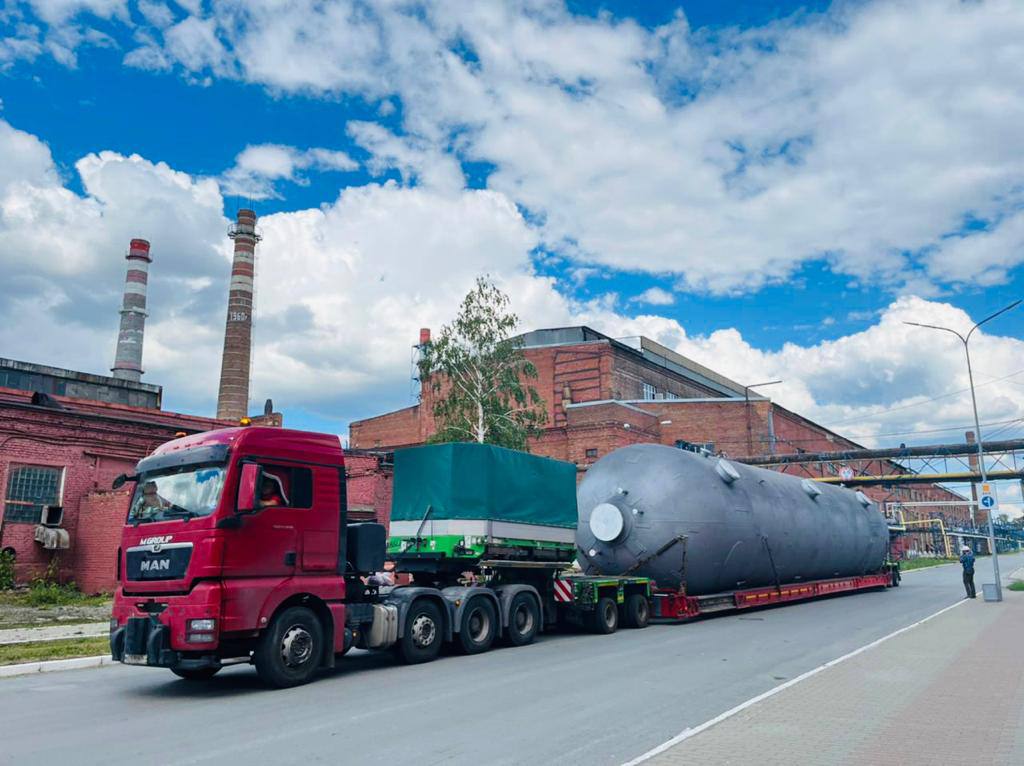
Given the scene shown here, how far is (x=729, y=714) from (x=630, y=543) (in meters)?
9.50

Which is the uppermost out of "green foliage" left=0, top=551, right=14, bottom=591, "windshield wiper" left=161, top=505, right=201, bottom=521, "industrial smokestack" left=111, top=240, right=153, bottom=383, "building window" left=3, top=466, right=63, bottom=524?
"industrial smokestack" left=111, top=240, right=153, bottom=383

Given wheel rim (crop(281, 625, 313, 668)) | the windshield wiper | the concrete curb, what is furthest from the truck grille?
the concrete curb

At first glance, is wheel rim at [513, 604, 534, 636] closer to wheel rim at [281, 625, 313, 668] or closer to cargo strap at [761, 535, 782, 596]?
wheel rim at [281, 625, 313, 668]

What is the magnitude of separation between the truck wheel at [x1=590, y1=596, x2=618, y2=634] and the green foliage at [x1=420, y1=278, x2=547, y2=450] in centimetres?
1670

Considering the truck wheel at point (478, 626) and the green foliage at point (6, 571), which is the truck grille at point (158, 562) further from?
the green foliage at point (6, 571)

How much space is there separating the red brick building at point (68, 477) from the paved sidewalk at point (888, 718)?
1978 centimetres

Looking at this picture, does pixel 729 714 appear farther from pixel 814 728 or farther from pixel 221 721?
pixel 221 721

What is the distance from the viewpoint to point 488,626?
13.2m

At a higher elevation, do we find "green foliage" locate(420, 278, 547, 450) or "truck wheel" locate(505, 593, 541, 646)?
"green foliage" locate(420, 278, 547, 450)

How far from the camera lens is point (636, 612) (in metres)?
16.7

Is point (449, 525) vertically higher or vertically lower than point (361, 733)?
higher

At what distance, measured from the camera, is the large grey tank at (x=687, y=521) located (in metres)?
17.2

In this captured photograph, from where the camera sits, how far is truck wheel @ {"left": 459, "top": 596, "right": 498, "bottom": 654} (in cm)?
1272

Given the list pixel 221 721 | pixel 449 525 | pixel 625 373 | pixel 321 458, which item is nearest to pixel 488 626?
pixel 449 525
